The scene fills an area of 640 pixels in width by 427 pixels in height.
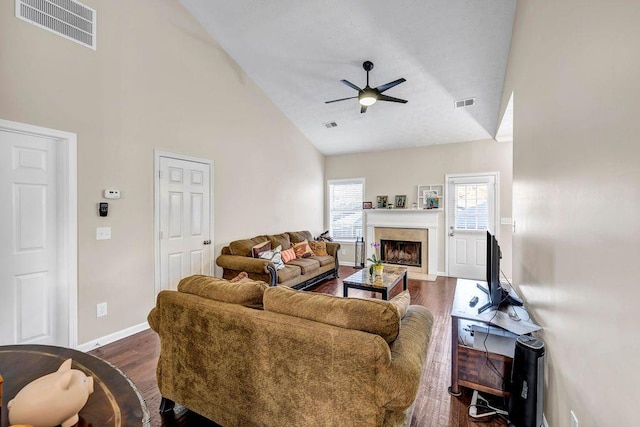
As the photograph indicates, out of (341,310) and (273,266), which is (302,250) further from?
(341,310)

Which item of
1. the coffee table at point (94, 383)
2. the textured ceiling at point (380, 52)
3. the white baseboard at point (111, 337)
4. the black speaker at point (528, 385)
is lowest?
the white baseboard at point (111, 337)

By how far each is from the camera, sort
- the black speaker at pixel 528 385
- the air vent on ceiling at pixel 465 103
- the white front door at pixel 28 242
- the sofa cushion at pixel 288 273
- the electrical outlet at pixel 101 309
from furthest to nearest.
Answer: the air vent on ceiling at pixel 465 103 < the sofa cushion at pixel 288 273 < the electrical outlet at pixel 101 309 < the white front door at pixel 28 242 < the black speaker at pixel 528 385

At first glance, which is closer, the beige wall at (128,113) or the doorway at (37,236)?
the doorway at (37,236)

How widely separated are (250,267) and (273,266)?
33cm

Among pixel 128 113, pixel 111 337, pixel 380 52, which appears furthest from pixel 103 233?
pixel 380 52

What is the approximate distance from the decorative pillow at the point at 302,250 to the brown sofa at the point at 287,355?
11.2ft

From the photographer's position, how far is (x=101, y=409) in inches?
34.0

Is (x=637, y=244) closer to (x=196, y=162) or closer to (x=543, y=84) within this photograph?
(x=543, y=84)

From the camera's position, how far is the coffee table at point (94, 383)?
830mm

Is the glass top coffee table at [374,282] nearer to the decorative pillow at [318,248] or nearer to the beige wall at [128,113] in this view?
the decorative pillow at [318,248]

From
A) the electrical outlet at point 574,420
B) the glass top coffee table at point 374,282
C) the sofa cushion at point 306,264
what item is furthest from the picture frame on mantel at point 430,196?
the electrical outlet at point 574,420

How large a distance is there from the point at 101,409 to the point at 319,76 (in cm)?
Answer: 462

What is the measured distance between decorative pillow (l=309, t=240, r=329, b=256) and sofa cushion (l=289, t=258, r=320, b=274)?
476mm

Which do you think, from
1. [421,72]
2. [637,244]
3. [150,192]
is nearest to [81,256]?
[150,192]
